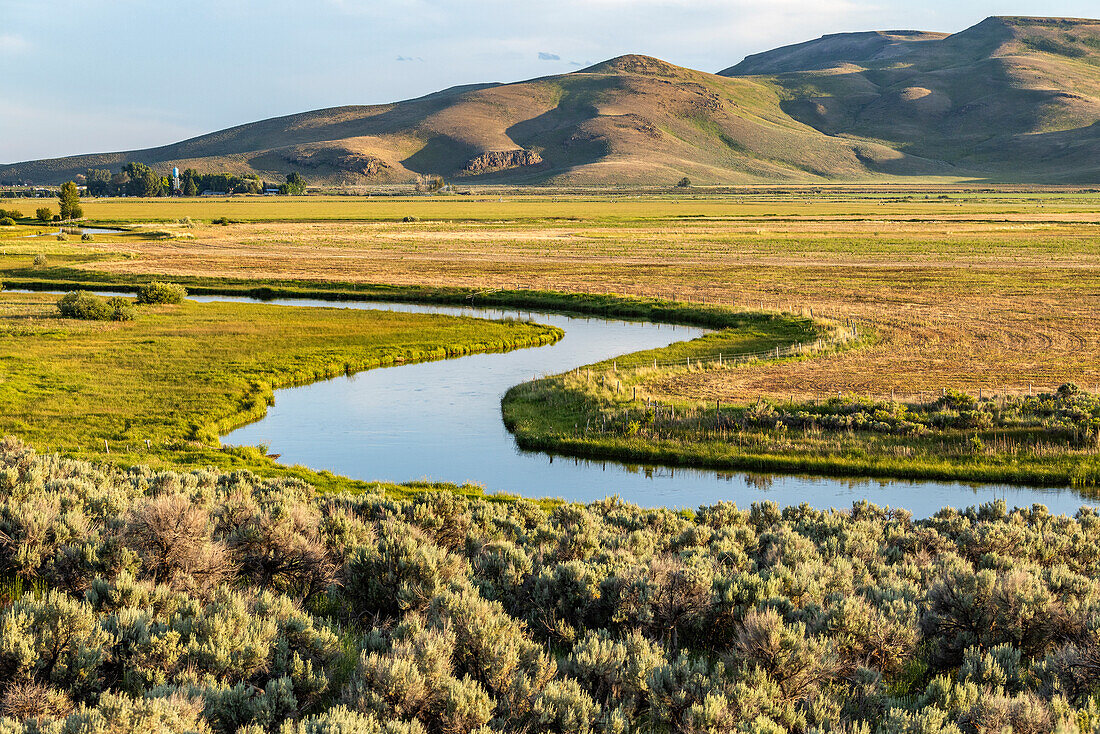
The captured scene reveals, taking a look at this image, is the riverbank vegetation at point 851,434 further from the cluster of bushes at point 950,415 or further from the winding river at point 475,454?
the winding river at point 475,454

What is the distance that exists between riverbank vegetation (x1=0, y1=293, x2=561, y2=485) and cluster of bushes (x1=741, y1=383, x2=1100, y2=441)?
42.6ft

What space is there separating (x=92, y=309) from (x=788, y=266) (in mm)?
48723

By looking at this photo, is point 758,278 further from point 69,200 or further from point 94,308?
point 69,200

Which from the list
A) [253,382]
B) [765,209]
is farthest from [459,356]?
[765,209]

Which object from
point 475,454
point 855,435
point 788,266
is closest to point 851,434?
point 855,435

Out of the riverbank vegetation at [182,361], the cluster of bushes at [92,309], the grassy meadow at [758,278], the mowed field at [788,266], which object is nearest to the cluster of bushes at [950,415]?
the grassy meadow at [758,278]

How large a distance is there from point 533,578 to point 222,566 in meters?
3.46

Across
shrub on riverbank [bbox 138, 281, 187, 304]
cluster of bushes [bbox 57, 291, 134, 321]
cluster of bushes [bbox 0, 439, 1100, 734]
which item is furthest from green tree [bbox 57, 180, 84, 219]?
cluster of bushes [bbox 0, 439, 1100, 734]

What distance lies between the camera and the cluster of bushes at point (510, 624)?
7.29 metres

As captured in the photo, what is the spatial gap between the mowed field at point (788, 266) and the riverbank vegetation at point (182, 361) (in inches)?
528

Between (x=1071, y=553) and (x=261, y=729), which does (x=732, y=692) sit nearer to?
(x=261, y=729)

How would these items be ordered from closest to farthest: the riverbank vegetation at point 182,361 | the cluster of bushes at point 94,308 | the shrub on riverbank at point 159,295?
1. the riverbank vegetation at point 182,361
2. the cluster of bushes at point 94,308
3. the shrub on riverbank at point 159,295

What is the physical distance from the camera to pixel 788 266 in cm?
7269

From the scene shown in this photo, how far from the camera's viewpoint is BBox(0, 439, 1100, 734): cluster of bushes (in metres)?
7.29
